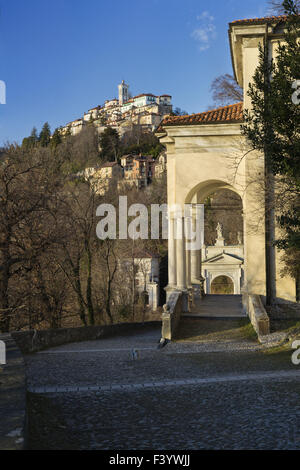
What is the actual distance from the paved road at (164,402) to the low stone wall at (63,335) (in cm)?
114

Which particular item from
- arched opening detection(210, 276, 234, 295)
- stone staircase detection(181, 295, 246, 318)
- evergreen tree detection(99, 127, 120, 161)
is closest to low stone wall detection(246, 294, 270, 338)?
stone staircase detection(181, 295, 246, 318)

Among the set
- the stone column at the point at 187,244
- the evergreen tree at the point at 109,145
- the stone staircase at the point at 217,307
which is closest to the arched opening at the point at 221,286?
the stone staircase at the point at 217,307

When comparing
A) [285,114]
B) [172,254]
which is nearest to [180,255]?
[172,254]

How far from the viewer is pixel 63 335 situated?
1425 centimetres

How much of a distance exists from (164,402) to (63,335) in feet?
27.1

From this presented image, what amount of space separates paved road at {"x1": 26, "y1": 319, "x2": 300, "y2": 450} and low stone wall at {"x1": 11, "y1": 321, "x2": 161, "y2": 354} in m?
1.14

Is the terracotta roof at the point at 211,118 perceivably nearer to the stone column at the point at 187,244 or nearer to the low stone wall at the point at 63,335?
the stone column at the point at 187,244

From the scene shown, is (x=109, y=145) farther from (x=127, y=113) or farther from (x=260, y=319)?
(x=260, y=319)

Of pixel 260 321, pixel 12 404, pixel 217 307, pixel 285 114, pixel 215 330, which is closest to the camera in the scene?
pixel 12 404

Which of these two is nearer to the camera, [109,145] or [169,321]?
[169,321]

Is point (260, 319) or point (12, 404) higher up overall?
point (12, 404)

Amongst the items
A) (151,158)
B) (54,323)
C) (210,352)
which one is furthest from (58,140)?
(210,352)

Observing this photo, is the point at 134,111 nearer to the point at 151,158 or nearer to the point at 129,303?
the point at 151,158

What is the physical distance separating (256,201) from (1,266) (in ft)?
28.8
